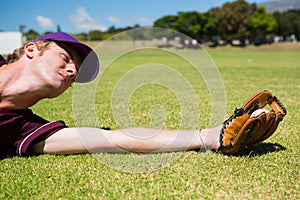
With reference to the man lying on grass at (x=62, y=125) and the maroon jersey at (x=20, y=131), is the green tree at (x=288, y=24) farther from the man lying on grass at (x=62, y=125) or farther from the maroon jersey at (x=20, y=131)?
the maroon jersey at (x=20, y=131)

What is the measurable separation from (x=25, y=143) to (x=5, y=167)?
0.22m

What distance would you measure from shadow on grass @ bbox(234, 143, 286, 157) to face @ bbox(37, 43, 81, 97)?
4.33 ft

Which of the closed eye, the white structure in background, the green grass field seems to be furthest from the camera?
the white structure in background

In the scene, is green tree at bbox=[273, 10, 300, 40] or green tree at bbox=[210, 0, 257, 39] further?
green tree at bbox=[273, 10, 300, 40]

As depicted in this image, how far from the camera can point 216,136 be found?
8.43 feet

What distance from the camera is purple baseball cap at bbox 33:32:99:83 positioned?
2.52m

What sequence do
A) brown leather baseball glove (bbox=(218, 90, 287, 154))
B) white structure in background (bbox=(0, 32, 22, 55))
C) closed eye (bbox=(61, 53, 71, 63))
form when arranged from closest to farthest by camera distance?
brown leather baseball glove (bbox=(218, 90, 287, 154)), closed eye (bbox=(61, 53, 71, 63)), white structure in background (bbox=(0, 32, 22, 55))

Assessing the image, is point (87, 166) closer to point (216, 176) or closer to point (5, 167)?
point (5, 167)

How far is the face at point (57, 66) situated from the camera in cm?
242

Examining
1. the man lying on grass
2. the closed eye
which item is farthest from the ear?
the closed eye

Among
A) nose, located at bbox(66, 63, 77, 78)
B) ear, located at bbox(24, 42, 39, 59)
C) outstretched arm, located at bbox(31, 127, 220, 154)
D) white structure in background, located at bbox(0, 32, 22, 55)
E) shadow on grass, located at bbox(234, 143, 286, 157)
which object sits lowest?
shadow on grass, located at bbox(234, 143, 286, 157)

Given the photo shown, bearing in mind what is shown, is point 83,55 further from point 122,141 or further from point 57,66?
point 122,141

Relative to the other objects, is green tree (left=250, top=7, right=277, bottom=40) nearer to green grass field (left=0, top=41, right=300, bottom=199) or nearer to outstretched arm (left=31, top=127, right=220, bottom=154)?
green grass field (left=0, top=41, right=300, bottom=199)

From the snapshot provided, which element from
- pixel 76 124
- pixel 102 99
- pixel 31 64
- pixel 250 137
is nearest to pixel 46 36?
pixel 31 64
